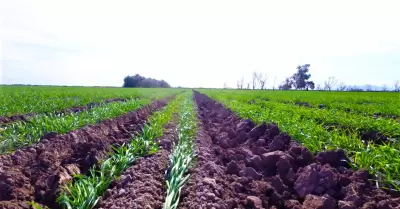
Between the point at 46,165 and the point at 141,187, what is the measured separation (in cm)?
202

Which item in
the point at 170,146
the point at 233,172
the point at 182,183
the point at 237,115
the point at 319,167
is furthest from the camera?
the point at 237,115

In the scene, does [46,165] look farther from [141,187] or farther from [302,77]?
[302,77]

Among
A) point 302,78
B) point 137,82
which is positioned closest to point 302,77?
point 302,78

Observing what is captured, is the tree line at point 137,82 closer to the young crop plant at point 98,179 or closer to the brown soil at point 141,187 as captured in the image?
the young crop plant at point 98,179

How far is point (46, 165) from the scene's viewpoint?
4598 mm

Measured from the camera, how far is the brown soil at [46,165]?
3633mm

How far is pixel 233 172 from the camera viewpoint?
15.6 feet

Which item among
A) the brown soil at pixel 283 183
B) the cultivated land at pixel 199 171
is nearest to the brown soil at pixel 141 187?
the cultivated land at pixel 199 171

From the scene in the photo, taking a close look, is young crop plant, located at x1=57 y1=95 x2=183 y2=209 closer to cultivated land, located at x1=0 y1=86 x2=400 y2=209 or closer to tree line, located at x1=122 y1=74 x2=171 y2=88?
cultivated land, located at x1=0 y1=86 x2=400 y2=209

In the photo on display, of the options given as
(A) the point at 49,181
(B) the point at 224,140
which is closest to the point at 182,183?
(A) the point at 49,181

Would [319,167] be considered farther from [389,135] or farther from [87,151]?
[87,151]

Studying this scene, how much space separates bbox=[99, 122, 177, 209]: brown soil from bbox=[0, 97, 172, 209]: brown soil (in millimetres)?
795

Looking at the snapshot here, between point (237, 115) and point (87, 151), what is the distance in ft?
19.7

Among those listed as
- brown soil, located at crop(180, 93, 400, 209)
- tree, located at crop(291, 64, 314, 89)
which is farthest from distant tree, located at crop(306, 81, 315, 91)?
brown soil, located at crop(180, 93, 400, 209)
